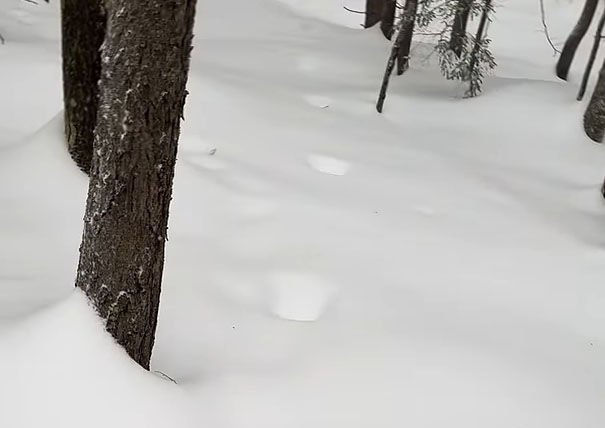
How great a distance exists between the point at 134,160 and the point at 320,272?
162cm

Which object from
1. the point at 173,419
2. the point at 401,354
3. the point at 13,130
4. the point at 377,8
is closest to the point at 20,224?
the point at 13,130

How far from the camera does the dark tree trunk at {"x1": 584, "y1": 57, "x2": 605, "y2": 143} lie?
598cm

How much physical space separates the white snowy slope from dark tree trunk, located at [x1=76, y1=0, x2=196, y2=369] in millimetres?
117

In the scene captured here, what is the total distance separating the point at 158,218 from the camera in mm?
1922

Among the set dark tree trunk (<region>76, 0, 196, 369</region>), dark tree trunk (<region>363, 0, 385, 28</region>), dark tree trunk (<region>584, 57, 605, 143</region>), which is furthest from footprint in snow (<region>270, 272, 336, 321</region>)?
dark tree trunk (<region>363, 0, 385, 28</region>)

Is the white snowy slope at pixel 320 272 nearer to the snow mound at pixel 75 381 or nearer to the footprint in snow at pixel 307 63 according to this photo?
the snow mound at pixel 75 381

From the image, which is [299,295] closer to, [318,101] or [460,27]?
[318,101]

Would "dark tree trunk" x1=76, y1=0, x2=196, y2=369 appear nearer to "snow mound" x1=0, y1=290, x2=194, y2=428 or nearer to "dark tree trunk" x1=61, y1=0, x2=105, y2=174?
"snow mound" x1=0, y1=290, x2=194, y2=428

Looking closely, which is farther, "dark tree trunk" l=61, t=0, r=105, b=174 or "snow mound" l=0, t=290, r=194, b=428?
"dark tree trunk" l=61, t=0, r=105, b=174

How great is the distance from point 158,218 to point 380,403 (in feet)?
3.43

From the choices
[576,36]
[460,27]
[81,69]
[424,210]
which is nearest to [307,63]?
[460,27]

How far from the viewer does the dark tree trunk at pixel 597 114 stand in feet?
19.6

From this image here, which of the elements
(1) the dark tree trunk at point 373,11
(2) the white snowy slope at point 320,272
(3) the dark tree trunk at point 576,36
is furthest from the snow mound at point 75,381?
(3) the dark tree trunk at point 576,36

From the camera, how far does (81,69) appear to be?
10.4 feet
